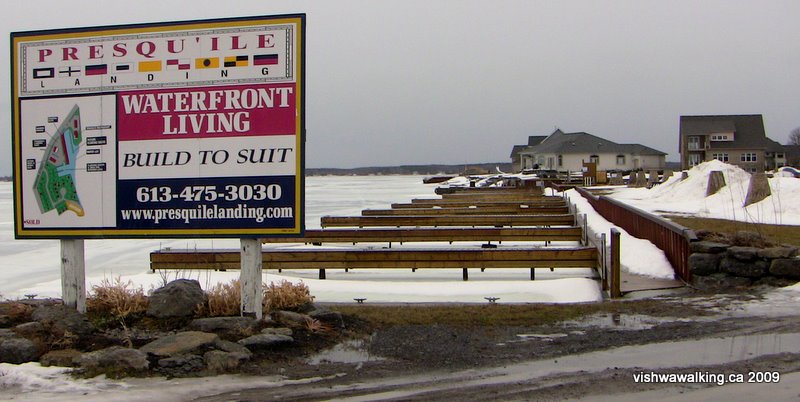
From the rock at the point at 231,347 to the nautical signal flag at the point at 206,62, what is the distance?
288cm

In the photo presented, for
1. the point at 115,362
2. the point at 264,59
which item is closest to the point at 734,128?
the point at 264,59

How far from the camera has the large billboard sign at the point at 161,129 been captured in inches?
306

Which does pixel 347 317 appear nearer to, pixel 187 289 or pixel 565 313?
pixel 187 289

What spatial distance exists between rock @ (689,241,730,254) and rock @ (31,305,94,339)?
25.4ft

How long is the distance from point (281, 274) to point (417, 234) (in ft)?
14.3

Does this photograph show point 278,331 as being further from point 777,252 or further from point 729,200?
point 729,200

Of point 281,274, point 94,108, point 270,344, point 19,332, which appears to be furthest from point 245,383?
point 281,274

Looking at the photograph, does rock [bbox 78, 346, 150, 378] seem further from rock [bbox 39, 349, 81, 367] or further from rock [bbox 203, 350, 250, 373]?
rock [bbox 203, 350, 250, 373]

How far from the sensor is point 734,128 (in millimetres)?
87125

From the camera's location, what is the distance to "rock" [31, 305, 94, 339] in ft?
23.8

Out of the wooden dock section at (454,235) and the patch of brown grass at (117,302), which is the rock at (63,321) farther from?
the wooden dock section at (454,235)

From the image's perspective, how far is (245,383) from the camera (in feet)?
19.5

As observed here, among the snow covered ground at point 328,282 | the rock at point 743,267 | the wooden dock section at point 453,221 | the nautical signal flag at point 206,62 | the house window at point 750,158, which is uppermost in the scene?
the house window at point 750,158
